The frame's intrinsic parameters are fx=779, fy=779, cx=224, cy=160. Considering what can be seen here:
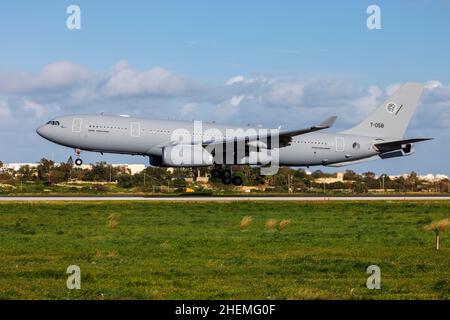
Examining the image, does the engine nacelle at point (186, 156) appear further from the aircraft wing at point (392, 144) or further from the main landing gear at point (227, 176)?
the aircraft wing at point (392, 144)

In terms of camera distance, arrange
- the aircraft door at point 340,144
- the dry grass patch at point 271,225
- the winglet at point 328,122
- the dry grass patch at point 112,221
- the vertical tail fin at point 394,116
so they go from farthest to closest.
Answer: the vertical tail fin at point 394,116
the aircraft door at point 340,144
the winglet at point 328,122
the dry grass patch at point 271,225
the dry grass patch at point 112,221

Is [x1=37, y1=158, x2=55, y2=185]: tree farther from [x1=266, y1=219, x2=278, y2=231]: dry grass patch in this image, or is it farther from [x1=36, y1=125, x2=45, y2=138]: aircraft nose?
[x1=266, y1=219, x2=278, y2=231]: dry grass patch

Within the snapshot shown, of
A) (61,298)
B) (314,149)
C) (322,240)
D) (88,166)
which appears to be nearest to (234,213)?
(322,240)

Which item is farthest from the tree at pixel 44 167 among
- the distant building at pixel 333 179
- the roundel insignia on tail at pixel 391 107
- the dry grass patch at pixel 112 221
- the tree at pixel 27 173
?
the dry grass patch at pixel 112 221

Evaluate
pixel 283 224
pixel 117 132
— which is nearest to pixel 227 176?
pixel 117 132

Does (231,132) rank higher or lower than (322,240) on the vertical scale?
higher

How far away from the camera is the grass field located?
17527 mm

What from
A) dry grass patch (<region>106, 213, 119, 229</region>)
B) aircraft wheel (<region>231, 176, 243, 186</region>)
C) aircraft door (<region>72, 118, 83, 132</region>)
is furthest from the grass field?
aircraft wheel (<region>231, 176, 243, 186</region>)

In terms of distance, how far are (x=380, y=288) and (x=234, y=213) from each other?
971 inches

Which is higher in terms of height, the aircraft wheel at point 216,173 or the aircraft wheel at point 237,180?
the aircraft wheel at point 216,173

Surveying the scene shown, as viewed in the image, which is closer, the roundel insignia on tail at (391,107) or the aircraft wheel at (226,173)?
the aircraft wheel at (226,173)

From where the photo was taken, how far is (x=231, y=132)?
58.9 m

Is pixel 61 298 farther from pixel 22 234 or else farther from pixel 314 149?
pixel 314 149

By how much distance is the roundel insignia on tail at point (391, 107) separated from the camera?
66.9 metres
